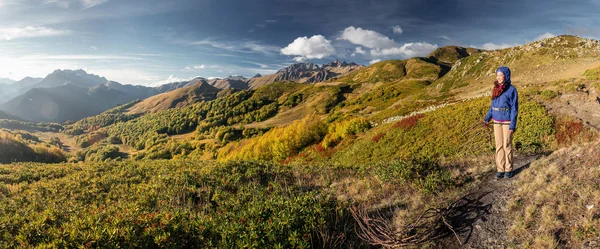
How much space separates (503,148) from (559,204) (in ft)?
10.2

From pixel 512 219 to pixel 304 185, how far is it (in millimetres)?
10219

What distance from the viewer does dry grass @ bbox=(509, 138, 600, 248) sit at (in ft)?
16.6

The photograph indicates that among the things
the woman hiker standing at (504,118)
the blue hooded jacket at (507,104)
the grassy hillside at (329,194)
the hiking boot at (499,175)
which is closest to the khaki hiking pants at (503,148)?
the woman hiker standing at (504,118)

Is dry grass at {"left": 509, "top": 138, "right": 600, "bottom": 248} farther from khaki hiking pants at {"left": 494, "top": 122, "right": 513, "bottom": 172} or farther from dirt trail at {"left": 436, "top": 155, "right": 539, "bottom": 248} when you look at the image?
khaki hiking pants at {"left": 494, "top": 122, "right": 513, "bottom": 172}

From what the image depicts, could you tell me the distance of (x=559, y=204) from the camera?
5.98 metres

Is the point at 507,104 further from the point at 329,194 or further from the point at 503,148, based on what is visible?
the point at 329,194

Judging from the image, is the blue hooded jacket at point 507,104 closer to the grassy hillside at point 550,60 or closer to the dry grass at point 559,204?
the dry grass at point 559,204

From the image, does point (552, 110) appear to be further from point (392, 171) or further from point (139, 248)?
point (139, 248)

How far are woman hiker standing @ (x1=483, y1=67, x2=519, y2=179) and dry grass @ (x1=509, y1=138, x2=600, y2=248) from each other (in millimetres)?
681

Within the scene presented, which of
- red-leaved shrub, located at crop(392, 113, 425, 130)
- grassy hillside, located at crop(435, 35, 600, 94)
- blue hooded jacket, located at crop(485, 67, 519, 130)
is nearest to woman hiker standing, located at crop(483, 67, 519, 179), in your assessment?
blue hooded jacket, located at crop(485, 67, 519, 130)

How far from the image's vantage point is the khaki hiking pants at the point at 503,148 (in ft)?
27.9

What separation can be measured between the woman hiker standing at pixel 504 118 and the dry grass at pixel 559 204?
68 cm

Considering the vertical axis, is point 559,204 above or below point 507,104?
below

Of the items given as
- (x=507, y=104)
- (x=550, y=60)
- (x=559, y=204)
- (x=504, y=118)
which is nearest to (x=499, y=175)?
(x=504, y=118)
